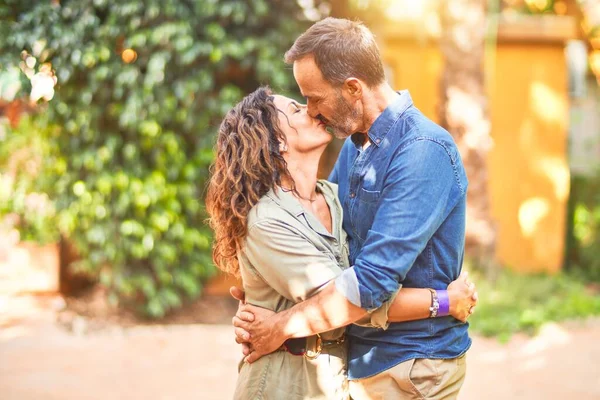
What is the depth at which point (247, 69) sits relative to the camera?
7922mm

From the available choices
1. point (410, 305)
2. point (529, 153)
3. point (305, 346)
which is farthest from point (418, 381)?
point (529, 153)

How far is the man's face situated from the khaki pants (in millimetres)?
949

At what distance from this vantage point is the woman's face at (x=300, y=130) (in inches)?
105

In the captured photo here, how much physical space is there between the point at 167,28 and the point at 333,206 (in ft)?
14.9

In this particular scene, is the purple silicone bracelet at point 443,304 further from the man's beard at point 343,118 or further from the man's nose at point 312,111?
the man's nose at point 312,111

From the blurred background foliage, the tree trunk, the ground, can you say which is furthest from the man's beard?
the tree trunk

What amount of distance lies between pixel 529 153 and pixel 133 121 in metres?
5.95

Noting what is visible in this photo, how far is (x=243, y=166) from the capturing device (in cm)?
256

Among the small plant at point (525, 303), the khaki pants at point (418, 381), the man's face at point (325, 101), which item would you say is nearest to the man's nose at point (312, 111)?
the man's face at point (325, 101)

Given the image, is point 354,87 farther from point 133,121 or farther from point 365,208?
point 133,121

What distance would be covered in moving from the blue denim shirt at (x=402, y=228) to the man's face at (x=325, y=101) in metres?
0.11

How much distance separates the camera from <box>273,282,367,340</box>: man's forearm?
233cm

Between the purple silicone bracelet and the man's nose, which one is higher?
the man's nose

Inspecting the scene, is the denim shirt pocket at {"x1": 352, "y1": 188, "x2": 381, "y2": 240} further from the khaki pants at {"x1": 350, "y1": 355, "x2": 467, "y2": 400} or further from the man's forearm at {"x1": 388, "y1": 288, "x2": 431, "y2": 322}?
the khaki pants at {"x1": 350, "y1": 355, "x2": 467, "y2": 400}
